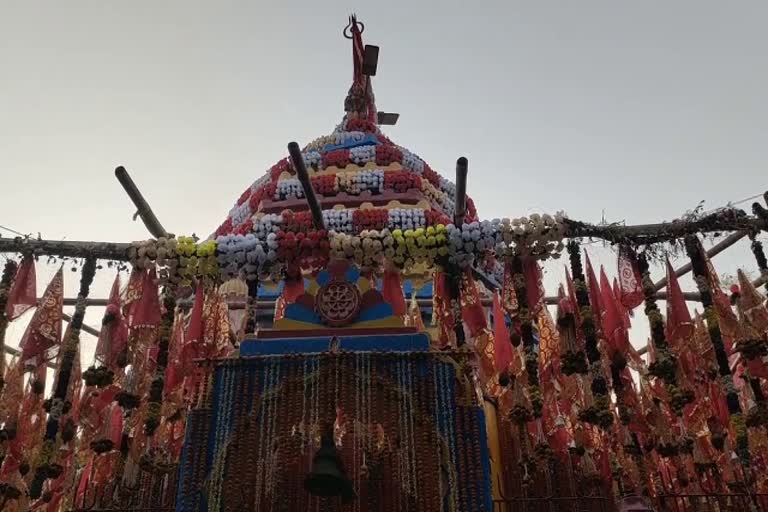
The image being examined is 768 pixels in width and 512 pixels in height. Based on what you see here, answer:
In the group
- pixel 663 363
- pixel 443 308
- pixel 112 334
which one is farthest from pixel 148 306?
pixel 663 363

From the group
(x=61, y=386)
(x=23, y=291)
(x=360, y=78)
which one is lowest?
(x=61, y=386)

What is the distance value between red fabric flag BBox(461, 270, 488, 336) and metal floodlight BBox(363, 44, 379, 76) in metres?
11.7

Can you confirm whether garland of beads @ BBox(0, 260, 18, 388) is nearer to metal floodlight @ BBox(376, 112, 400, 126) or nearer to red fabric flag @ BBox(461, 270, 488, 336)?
red fabric flag @ BBox(461, 270, 488, 336)

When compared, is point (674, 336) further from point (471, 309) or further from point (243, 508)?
point (243, 508)

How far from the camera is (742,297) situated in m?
8.03

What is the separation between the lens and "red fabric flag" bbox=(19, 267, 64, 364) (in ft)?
23.5

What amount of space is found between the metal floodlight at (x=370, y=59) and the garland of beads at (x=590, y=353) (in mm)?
11942

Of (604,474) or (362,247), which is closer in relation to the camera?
(362,247)

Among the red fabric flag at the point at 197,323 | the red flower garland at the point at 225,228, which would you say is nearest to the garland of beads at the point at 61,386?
the red fabric flag at the point at 197,323

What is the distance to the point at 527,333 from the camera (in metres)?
7.00

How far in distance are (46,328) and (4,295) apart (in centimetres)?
60

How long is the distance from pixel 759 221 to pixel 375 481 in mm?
4964

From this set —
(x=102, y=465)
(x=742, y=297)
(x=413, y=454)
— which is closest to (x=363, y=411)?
(x=413, y=454)

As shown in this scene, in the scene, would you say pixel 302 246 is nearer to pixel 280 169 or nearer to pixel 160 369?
pixel 160 369
